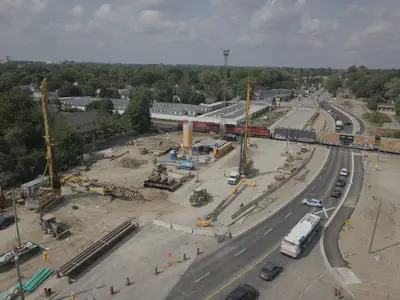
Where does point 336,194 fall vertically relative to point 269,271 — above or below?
below

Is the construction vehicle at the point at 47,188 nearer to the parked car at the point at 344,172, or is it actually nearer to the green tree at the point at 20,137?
the green tree at the point at 20,137

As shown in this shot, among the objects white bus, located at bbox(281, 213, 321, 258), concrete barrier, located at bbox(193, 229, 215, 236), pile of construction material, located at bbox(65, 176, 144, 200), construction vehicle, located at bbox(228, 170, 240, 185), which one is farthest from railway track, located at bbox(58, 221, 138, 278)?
construction vehicle, located at bbox(228, 170, 240, 185)

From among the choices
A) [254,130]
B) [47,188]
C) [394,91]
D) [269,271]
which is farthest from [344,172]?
[394,91]

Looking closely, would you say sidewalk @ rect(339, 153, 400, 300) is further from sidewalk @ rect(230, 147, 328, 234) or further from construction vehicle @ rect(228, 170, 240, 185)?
construction vehicle @ rect(228, 170, 240, 185)

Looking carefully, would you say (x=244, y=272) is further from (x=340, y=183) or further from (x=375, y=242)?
(x=340, y=183)

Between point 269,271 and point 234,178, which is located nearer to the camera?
point 269,271
